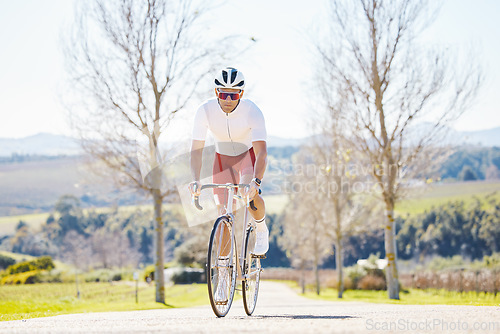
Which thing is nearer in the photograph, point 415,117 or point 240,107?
point 240,107

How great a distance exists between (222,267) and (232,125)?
159cm

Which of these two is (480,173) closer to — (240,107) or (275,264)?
(275,264)

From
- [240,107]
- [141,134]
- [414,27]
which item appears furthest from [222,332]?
[414,27]

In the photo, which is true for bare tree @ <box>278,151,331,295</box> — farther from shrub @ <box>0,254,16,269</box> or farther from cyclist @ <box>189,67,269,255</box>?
shrub @ <box>0,254,16,269</box>

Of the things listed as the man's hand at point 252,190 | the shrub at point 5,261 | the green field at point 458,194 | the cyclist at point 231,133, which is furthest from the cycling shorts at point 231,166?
the green field at point 458,194

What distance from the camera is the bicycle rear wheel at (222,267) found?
587 centimetres

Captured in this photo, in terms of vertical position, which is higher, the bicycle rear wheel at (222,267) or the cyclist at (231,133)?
the cyclist at (231,133)

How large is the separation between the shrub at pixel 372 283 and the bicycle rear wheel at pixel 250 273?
116 ft

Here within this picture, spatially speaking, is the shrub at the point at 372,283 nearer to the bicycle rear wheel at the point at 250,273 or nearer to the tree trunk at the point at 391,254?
the tree trunk at the point at 391,254

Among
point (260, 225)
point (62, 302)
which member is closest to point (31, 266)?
point (62, 302)

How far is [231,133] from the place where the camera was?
6.48 meters

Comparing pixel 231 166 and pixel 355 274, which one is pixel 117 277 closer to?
pixel 355 274

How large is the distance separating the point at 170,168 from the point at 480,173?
140m

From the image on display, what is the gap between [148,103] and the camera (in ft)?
59.6
